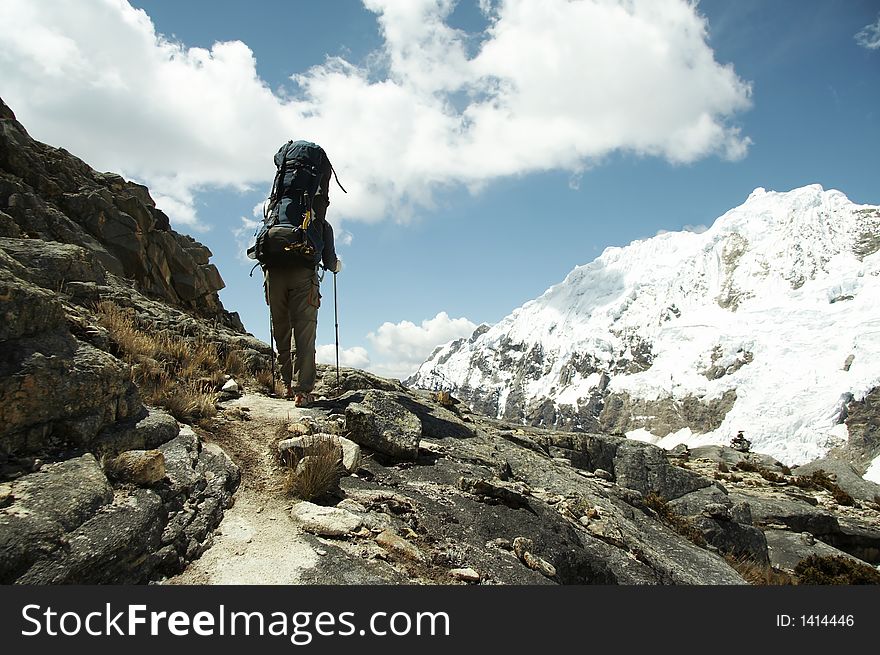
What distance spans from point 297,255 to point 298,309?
97cm

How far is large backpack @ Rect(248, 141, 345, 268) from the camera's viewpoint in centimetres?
835

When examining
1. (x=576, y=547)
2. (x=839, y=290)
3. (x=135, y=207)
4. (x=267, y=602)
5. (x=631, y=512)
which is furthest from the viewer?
(x=839, y=290)

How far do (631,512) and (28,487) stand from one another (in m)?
7.40

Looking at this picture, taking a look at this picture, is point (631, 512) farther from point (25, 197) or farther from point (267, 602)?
point (25, 197)

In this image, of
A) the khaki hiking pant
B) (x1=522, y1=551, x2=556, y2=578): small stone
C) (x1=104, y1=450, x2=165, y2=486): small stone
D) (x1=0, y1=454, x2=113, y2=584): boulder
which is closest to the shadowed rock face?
(x1=522, y1=551, x2=556, y2=578): small stone

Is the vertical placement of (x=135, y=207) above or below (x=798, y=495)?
above

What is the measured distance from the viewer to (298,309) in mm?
8766

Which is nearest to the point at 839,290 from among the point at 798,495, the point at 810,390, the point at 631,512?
the point at 810,390

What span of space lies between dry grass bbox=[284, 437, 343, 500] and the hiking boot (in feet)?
10.5

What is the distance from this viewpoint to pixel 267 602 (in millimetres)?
3082

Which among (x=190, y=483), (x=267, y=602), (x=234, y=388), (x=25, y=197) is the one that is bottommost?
(x=267, y=602)

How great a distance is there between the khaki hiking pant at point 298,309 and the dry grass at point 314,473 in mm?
3921

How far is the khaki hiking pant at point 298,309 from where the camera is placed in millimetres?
8766

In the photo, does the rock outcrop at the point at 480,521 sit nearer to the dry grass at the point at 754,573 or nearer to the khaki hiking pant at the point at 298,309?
the dry grass at the point at 754,573
